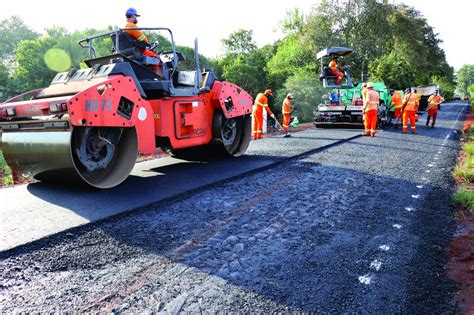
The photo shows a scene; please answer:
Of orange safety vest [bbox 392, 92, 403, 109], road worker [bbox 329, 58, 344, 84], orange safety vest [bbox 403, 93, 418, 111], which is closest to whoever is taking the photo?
orange safety vest [bbox 403, 93, 418, 111]

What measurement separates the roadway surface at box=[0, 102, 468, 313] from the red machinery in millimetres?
351

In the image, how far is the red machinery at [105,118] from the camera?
3723 millimetres

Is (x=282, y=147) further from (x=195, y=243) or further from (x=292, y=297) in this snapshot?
(x=292, y=297)

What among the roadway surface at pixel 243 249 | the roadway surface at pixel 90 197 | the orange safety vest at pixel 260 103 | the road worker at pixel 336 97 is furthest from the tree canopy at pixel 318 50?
the roadway surface at pixel 243 249

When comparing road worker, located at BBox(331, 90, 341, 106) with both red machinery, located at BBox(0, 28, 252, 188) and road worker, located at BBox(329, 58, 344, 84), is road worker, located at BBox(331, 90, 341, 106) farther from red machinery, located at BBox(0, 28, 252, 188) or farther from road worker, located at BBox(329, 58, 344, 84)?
red machinery, located at BBox(0, 28, 252, 188)

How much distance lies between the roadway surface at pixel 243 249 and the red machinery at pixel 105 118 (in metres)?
0.35

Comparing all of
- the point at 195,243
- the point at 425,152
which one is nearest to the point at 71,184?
the point at 195,243

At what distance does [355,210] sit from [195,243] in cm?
177

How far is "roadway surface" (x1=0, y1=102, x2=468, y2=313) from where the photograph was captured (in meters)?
2.05

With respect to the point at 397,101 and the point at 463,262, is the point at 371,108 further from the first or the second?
the point at 463,262

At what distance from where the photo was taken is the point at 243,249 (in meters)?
2.68

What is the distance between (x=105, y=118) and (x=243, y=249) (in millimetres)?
2232

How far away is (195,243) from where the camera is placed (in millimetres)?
2789

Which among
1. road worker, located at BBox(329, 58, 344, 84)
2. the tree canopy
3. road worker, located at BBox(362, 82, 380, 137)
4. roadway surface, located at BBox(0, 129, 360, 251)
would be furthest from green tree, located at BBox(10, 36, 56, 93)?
roadway surface, located at BBox(0, 129, 360, 251)
